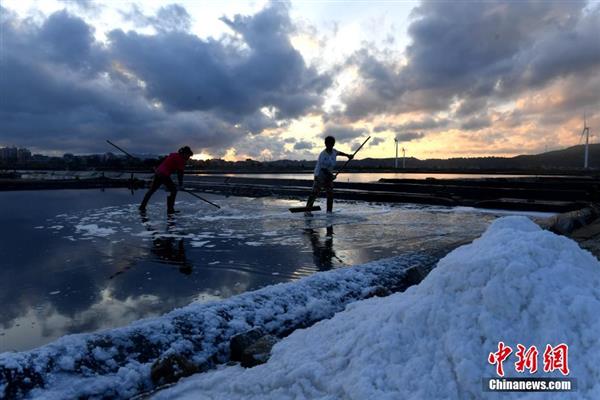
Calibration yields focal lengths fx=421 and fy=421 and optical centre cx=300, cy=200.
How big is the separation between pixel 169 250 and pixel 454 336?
17.6 feet

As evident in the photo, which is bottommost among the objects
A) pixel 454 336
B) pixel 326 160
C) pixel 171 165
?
pixel 454 336

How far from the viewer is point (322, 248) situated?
7.05 metres

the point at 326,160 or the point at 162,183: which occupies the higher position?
the point at 326,160

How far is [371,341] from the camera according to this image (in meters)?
2.66

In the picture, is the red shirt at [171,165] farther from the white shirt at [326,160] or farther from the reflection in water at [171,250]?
the white shirt at [326,160]

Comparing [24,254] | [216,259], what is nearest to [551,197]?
[216,259]

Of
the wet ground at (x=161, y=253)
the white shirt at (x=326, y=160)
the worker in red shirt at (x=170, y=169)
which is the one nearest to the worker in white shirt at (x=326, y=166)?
the white shirt at (x=326, y=160)

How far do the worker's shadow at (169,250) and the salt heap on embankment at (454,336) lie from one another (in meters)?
2.98

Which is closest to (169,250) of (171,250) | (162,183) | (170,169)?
(171,250)

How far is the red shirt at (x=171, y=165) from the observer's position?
11.7 m

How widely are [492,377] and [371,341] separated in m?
0.71

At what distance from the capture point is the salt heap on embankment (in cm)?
228

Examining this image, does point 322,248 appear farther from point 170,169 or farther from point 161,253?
point 170,169

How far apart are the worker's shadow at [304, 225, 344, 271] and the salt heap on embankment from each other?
2819mm
